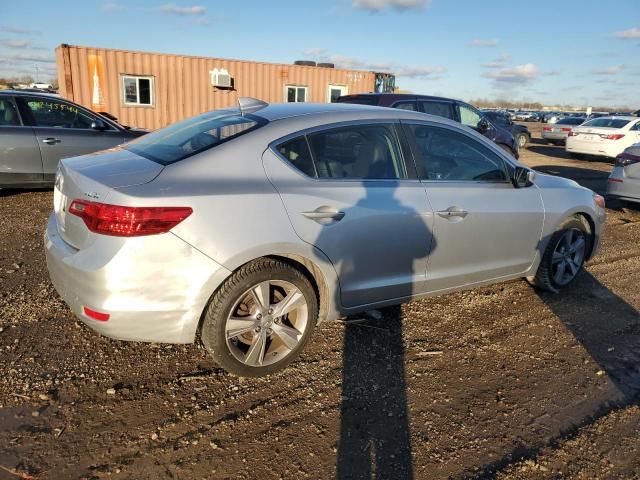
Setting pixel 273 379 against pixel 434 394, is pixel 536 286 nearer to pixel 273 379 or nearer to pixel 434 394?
pixel 434 394

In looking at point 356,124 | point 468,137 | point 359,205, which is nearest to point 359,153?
point 356,124

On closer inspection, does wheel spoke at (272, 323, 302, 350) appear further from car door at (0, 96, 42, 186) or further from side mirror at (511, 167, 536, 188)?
car door at (0, 96, 42, 186)

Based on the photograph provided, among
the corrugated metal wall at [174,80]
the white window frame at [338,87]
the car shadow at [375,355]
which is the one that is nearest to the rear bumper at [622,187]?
the car shadow at [375,355]

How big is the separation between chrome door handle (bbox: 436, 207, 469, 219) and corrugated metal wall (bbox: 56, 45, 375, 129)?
44.5 ft

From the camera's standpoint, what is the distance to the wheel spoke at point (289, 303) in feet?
9.77

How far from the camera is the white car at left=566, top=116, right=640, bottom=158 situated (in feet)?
51.3

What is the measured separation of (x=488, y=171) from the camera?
12.9ft

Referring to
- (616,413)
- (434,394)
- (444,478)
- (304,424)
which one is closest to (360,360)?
(434,394)

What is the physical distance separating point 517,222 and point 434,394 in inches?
67.8

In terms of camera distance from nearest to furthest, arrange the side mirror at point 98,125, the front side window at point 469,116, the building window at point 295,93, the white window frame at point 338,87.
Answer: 1. the side mirror at point 98,125
2. the front side window at point 469,116
3. the building window at point 295,93
4. the white window frame at point 338,87

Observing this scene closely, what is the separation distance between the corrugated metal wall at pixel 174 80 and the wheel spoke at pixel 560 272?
1332cm

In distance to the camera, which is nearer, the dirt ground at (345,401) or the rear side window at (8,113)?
the dirt ground at (345,401)

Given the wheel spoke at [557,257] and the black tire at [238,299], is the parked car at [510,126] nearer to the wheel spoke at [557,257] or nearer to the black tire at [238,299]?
the wheel spoke at [557,257]

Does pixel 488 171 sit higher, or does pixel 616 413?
pixel 488 171
